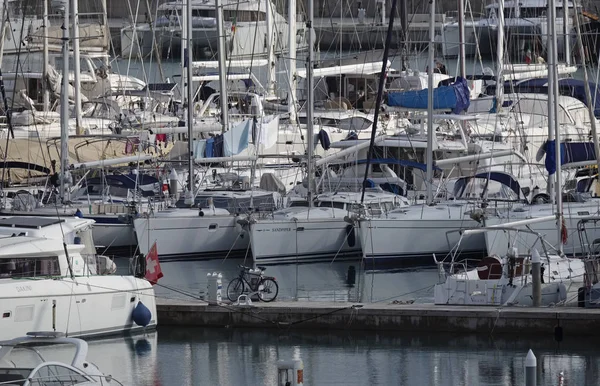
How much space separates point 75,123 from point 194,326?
21.3m

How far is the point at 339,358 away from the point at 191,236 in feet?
37.6

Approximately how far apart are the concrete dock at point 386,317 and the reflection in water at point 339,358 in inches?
6.5

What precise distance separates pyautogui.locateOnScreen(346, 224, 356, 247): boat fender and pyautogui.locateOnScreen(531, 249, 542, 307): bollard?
33.6 ft

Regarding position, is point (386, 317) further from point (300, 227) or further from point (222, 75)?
point (222, 75)

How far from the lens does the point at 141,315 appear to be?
26531 mm

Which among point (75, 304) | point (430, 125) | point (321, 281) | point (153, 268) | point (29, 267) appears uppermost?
point (430, 125)

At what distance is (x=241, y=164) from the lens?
43281mm

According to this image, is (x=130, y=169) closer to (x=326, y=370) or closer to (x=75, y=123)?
(x=75, y=123)

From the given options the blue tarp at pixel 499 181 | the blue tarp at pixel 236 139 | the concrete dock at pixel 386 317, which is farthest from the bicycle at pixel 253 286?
the blue tarp at pixel 499 181

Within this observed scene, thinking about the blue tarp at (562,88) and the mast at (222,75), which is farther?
the blue tarp at (562,88)

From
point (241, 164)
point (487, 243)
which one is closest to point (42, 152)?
point (241, 164)

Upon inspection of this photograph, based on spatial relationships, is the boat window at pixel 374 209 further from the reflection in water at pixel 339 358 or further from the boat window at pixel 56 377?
the boat window at pixel 56 377

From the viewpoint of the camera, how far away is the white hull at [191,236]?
35.8 m

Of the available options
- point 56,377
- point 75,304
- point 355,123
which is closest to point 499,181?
point 355,123
